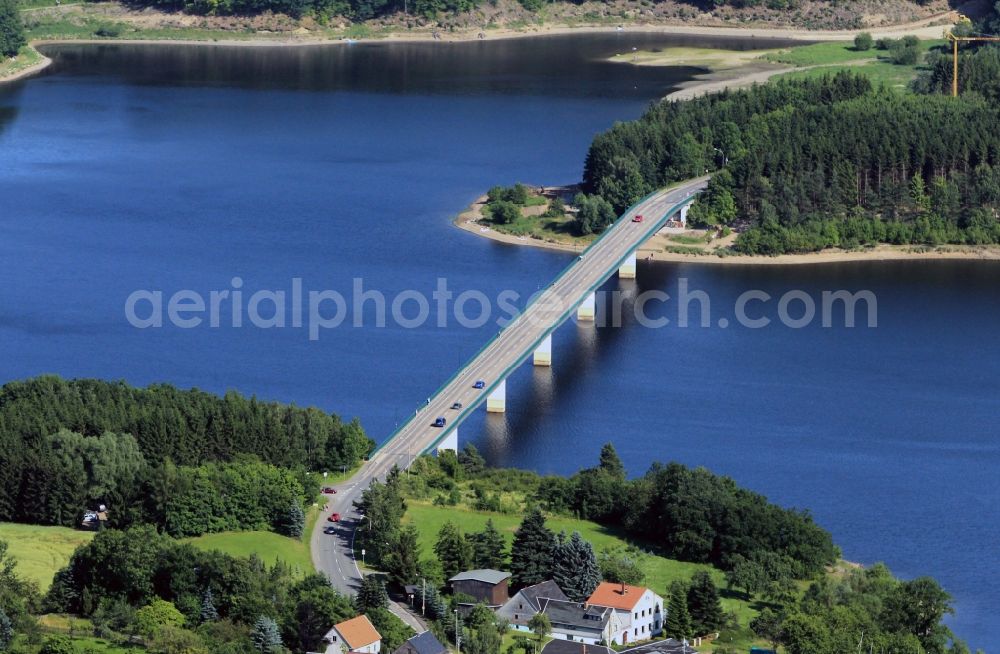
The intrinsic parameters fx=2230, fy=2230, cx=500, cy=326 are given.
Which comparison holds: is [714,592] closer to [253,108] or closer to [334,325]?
[334,325]

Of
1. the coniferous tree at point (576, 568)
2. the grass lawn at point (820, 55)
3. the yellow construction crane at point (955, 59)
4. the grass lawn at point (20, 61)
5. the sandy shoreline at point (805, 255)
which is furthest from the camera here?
the grass lawn at point (20, 61)

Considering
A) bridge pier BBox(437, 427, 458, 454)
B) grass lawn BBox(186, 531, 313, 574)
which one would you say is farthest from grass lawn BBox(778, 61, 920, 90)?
grass lawn BBox(186, 531, 313, 574)

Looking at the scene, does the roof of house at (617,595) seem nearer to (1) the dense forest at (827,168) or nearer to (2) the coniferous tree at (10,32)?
(1) the dense forest at (827,168)

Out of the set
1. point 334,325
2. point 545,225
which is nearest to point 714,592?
point 334,325

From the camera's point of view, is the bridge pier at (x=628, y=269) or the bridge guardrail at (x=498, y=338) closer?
the bridge guardrail at (x=498, y=338)

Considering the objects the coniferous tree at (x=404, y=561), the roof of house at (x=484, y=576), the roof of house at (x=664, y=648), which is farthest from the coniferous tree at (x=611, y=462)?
the roof of house at (x=664, y=648)

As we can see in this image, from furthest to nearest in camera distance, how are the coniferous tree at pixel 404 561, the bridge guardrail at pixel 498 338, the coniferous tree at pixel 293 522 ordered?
the bridge guardrail at pixel 498 338 → the coniferous tree at pixel 293 522 → the coniferous tree at pixel 404 561
